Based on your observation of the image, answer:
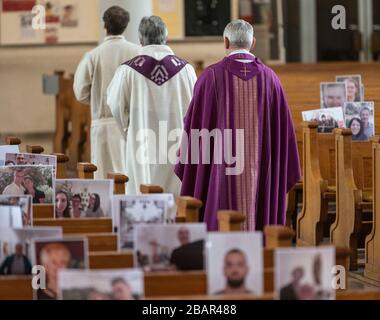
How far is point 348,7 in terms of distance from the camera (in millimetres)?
16812

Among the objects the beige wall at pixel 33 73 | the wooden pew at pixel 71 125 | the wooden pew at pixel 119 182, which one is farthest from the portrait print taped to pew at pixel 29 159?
the beige wall at pixel 33 73

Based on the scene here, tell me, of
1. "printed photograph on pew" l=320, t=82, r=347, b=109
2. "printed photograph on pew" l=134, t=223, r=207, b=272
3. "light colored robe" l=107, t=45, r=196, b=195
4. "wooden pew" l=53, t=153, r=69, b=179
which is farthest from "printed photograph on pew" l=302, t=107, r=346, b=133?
"printed photograph on pew" l=134, t=223, r=207, b=272

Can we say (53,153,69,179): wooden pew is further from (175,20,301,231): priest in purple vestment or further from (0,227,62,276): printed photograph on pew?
(0,227,62,276): printed photograph on pew

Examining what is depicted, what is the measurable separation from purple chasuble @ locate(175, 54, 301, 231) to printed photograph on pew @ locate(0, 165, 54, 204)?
168cm

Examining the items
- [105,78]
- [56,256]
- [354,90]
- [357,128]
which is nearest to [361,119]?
[357,128]

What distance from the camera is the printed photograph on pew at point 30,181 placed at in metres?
5.02

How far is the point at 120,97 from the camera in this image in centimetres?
772

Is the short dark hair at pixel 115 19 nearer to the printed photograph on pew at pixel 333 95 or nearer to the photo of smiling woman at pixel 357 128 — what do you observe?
the photo of smiling woman at pixel 357 128

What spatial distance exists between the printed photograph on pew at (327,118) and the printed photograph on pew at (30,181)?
4.00 metres

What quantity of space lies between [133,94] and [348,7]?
31.4 feet

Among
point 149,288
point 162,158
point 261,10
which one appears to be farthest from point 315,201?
point 261,10

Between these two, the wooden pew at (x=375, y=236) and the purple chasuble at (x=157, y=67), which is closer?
the wooden pew at (x=375, y=236)
